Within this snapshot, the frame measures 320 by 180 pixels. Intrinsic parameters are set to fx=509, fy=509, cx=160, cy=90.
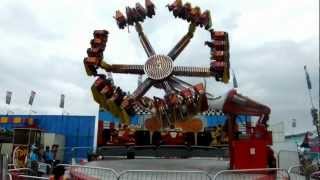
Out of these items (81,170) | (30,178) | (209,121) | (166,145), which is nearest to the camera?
(81,170)

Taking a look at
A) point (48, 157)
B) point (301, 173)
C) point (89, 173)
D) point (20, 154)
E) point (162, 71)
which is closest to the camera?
point (89, 173)

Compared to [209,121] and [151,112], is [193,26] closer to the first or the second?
[151,112]

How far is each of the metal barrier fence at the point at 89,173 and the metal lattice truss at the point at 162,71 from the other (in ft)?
29.0

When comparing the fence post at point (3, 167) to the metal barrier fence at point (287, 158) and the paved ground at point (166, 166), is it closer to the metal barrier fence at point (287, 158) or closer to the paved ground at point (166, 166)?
the paved ground at point (166, 166)

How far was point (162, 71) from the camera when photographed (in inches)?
887

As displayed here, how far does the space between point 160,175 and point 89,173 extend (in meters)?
1.75

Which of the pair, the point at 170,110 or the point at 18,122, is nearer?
the point at 170,110

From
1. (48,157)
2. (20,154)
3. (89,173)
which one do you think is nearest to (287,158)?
(89,173)

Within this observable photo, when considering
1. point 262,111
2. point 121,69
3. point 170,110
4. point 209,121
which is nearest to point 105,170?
point 262,111

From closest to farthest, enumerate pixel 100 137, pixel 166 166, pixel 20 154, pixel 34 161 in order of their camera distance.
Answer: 1. pixel 166 166
2. pixel 34 161
3. pixel 20 154
4. pixel 100 137

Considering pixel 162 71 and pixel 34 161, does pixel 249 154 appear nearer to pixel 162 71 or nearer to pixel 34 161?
pixel 34 161

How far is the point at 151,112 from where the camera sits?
21.5 meters

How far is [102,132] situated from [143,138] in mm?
2335

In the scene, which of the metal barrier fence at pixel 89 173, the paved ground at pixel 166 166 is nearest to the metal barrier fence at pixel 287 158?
the paved ground at pixel 166 166
